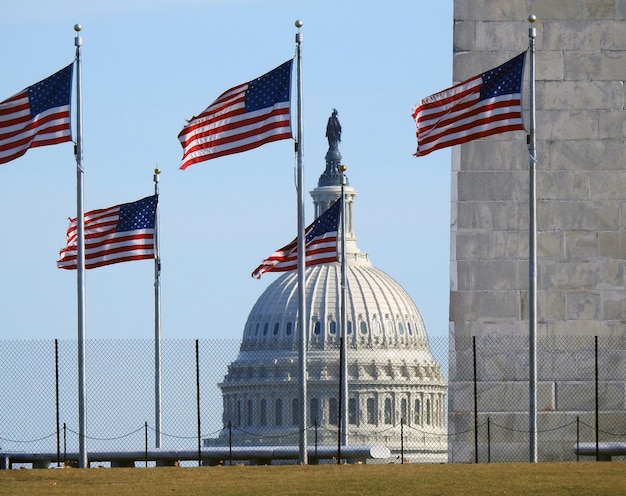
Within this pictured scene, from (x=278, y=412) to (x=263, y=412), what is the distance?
1.23 meters

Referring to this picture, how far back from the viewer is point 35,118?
41656 mm

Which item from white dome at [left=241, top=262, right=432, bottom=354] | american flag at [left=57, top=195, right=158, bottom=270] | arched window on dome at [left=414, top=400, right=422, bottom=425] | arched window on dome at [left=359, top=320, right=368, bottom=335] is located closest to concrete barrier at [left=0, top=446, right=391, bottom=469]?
american flag at [left=57, top=195, right=158, bottom=270]

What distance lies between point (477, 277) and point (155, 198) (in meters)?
11.9

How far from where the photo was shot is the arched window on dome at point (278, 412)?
185212 millimetres

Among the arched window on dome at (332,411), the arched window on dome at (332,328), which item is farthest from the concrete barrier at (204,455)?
the arched window on dome at (332,328)

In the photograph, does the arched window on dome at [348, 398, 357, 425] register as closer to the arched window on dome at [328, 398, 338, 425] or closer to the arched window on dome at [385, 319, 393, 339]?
the arched window on dome at [328, 398, 338, 425]

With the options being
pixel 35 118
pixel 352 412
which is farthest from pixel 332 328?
pixel 35 118

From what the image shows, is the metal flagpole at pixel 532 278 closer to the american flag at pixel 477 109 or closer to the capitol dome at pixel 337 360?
the american flag at pixel 477 109

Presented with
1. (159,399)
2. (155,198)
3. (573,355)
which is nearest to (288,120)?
(573,355)

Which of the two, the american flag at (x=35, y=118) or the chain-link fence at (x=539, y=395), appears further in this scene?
the american flag at (x=35, y=118)

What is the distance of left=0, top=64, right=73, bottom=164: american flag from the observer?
41594 millimetres

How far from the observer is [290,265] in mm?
53312

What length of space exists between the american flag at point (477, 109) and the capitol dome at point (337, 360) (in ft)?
454

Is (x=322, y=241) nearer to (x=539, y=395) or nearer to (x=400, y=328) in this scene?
(x=539, y=395)
